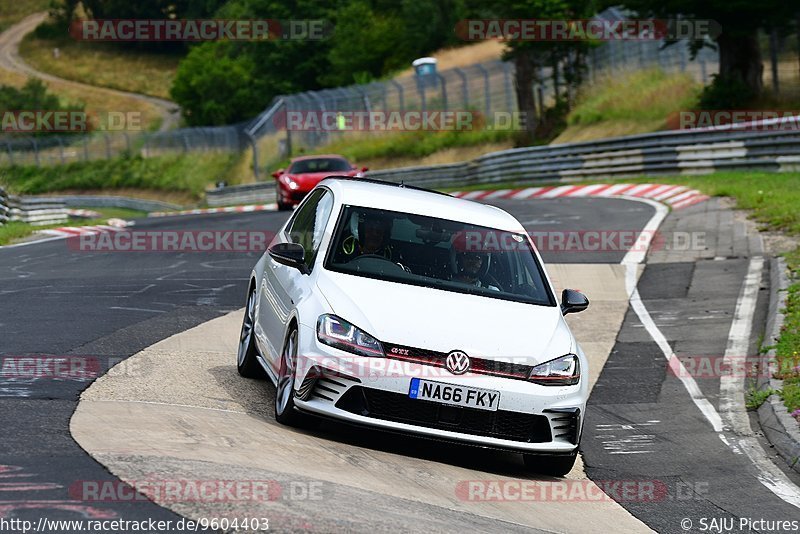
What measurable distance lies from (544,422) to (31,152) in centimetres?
6790

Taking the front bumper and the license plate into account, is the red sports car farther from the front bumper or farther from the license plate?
the license plate

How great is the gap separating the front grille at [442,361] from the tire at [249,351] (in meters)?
2.41

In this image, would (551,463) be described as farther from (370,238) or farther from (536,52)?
(536,52)

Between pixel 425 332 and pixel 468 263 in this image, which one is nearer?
pixel 425 332

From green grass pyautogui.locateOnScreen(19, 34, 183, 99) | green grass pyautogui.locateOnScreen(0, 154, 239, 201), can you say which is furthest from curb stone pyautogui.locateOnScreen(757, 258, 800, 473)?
green grass pyautogui.locateOnScreen(19, 34, 183, 99)

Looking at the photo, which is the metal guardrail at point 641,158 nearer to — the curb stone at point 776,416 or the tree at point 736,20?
the tree at point 736,20

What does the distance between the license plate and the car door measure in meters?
1.12

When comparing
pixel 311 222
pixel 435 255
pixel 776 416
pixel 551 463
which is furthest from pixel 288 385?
pixel 776 416

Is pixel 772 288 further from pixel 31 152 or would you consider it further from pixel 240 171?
pixel 31 152

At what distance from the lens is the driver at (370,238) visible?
8672 mm

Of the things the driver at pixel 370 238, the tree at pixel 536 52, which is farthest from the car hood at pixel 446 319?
the tree at pixel 536 52

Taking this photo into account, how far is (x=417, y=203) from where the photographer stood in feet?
30.3

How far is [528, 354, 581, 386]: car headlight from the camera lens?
7789mm

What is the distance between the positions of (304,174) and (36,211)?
24.0 feet
